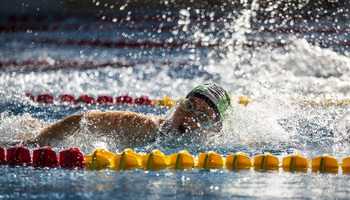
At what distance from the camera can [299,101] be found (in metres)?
4.69

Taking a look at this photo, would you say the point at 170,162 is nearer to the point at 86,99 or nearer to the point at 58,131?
the point at 58,131

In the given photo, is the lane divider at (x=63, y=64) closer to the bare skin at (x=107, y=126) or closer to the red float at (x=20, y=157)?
the bare skin at (x=107, y=126)

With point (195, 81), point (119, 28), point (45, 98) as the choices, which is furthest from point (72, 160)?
point (119, 28)

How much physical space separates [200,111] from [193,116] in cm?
7

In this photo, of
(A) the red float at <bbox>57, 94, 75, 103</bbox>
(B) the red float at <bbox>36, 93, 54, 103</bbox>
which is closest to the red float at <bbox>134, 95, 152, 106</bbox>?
(A) the red float at <bbox>57, 94, 75, 103</bbox>

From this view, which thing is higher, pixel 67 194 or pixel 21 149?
pixel 21 149

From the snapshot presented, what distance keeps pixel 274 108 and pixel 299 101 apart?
1.30m

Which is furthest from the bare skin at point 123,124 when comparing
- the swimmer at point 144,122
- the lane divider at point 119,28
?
the lane divider at point 119,28

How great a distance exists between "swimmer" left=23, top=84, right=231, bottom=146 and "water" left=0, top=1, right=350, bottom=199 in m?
0.06

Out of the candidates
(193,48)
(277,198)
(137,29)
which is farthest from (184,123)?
(137,29)

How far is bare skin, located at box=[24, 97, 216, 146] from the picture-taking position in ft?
8.82

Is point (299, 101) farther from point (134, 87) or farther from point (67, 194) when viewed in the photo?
point (67, 194)

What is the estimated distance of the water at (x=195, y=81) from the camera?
1780mm

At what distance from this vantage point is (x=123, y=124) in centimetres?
270
